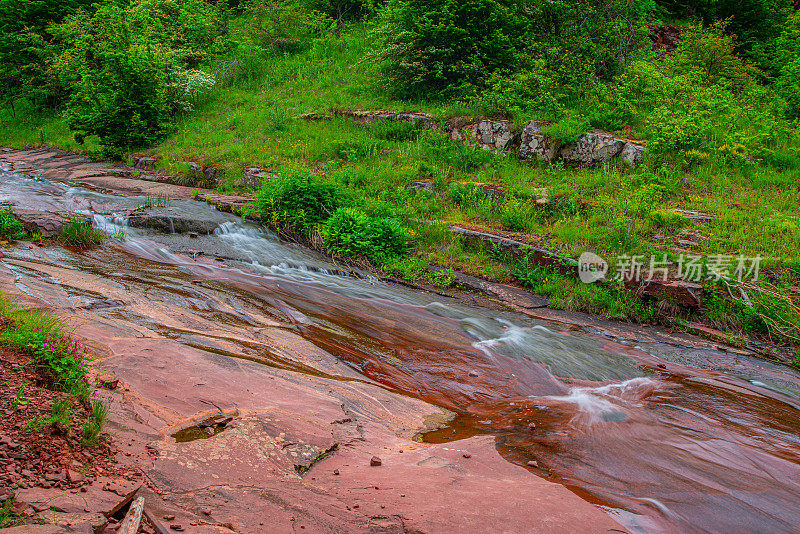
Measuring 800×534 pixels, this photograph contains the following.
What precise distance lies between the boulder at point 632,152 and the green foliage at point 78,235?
38.7 feet

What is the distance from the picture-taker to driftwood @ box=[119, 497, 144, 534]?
2.35 metres

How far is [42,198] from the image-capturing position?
1191 cm

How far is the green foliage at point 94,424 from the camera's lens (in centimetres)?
297

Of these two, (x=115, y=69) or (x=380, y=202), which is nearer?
(x=380, y=202)

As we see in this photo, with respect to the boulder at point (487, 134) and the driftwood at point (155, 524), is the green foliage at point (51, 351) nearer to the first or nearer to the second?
the driftwood at point (155, 524)

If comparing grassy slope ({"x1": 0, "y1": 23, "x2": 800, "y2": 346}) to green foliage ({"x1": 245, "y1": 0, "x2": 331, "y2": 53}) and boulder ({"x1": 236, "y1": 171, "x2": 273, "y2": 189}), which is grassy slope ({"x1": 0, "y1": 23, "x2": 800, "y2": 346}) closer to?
boulder ({"x1": 236, "y1": 171, "x2": 273, "y2": 189})

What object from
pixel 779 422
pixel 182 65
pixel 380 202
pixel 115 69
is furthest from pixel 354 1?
pixel 779 422

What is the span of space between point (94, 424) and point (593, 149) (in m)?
12.3

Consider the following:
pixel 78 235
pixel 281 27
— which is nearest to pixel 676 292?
pixel 78 235

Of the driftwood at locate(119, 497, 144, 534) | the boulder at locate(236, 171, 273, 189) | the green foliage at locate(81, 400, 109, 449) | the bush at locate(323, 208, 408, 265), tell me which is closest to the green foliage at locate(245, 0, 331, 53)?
the boulder at locate(236, 171, 273, 189)

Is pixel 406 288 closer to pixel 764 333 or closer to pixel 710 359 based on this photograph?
pixel 710 359

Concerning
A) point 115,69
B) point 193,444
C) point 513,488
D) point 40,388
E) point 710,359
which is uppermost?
point 115,69

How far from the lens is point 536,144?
13391mm

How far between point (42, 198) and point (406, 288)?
9.15m
